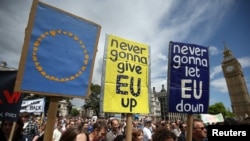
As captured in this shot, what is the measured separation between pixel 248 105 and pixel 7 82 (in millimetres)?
96237

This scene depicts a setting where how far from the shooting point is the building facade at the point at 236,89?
280 feet

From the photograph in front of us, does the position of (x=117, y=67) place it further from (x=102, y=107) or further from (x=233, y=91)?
(x=233, y=91)

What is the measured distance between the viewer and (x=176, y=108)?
3.79 metres

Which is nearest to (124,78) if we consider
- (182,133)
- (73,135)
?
(73,135)

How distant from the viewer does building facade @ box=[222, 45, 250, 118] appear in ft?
280

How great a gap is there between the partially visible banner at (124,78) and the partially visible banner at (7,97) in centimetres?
127

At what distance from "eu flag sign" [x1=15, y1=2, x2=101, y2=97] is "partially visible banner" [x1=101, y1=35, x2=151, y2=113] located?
1003 millimetres

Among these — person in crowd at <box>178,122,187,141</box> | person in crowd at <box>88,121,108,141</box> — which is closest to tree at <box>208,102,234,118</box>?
person in crowd at <box>178,122,187,141</box>

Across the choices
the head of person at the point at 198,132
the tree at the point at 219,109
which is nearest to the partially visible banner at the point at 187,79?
the head of person at the point at 198,132

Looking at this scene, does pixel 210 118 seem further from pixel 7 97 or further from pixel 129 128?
pixel 7 97

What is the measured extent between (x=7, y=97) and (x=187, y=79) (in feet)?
9.47

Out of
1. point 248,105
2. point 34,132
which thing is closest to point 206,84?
point 34,132

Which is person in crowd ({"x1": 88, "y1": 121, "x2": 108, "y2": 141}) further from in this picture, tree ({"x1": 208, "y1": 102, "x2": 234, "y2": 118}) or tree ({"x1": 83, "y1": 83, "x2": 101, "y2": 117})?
tree ({"x1": 208, "y1": 102, "x2": 234, "y2": 118})

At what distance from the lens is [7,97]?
3.06 metres
